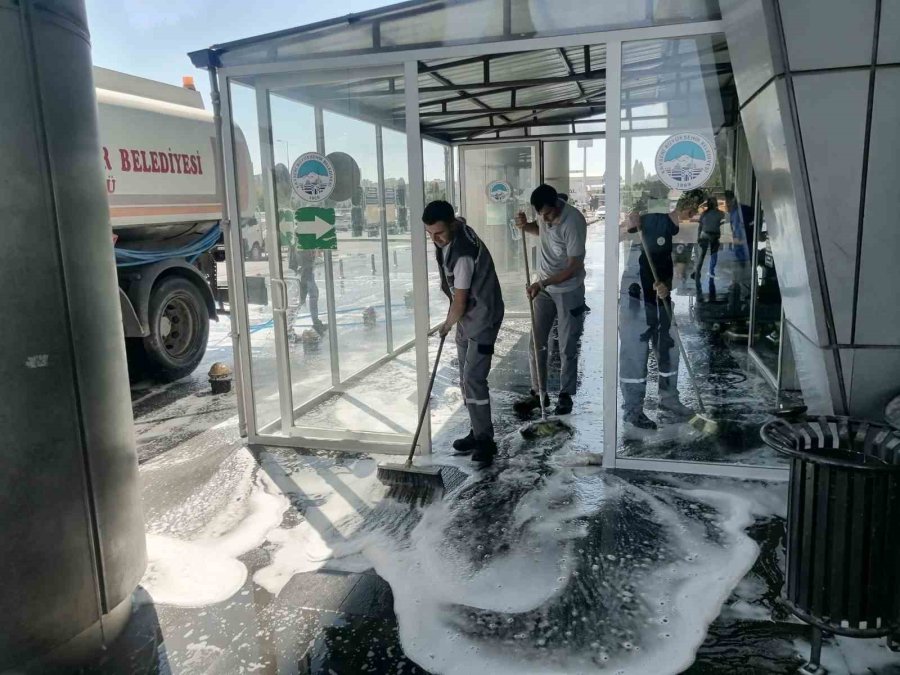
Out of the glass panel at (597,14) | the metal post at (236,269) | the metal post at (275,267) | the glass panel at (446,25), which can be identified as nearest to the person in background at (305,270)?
the metal post at (275,267)

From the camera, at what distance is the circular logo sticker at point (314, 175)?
4.86 metres

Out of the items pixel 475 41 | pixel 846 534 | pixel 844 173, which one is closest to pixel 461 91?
pixel 475 41

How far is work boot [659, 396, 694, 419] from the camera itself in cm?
488

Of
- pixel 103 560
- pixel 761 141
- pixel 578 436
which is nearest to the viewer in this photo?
pixel 103 560

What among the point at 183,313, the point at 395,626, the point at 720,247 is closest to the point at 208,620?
the point at 395,626

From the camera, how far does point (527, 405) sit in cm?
601

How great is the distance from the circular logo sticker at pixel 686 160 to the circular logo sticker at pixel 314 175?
2.19 meters

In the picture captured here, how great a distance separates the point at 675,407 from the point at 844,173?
2292mm

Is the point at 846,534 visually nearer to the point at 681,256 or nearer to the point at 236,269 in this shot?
the point at 681,256

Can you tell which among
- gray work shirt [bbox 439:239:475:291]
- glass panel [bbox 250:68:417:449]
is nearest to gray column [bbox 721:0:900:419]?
gray work shirt [bbox 439:239:475:291]

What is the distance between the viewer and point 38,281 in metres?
2.57

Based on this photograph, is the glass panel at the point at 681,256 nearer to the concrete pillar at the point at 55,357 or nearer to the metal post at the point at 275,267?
the metal post at the point at 275,267

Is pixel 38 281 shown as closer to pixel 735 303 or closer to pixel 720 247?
pixel 720 247

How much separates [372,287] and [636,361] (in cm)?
221
